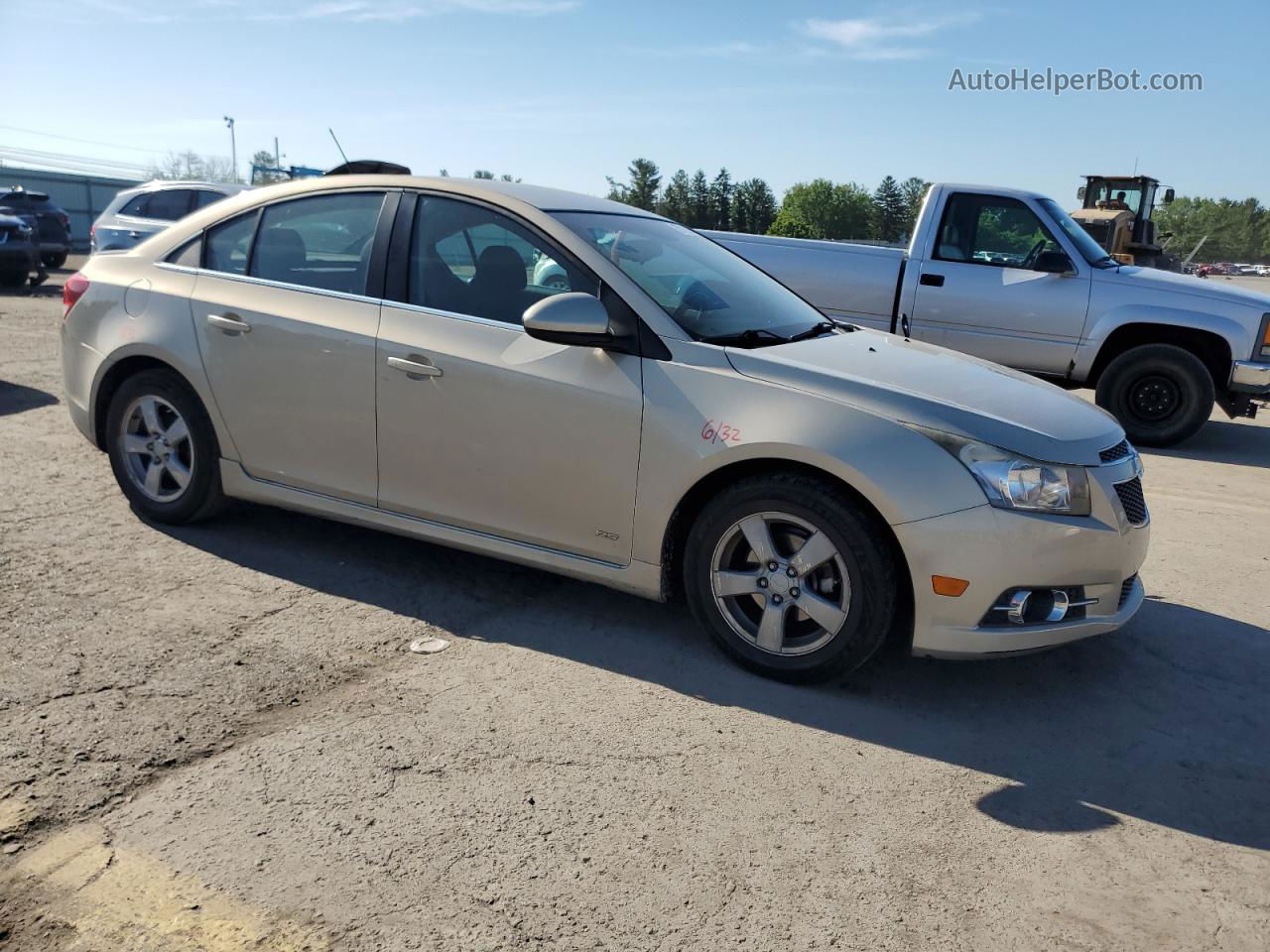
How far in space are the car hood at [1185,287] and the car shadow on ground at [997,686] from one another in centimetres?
522

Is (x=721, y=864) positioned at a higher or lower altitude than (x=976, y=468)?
lower

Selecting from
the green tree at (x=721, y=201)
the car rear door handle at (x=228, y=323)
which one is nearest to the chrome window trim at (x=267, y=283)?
the car rear door handle at (x=228, y=323)

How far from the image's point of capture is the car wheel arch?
367 cm

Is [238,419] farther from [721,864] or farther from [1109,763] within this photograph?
[1109,763]

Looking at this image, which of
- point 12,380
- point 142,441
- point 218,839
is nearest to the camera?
point 218,839

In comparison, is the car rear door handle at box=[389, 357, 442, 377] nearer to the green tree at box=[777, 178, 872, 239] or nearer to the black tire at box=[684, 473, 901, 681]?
the black tire at box=[684, 473, 901, 681]

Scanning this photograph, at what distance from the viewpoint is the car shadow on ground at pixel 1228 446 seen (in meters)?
9.03

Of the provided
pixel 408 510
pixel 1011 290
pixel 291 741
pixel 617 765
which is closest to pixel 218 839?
pixel 291 741

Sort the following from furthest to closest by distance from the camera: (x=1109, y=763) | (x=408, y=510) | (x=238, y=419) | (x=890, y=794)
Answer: (x=238, y=419) < (x=408, y=510) < (x=1109, y=763) < (x=890, y=794)

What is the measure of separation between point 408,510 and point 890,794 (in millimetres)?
2269

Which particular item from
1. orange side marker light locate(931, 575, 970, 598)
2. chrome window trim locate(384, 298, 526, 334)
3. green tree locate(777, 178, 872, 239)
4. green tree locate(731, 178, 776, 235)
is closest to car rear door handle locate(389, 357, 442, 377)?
chrome window trim locate(384, 298, 526, 334)

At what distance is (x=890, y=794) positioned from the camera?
3.17 m

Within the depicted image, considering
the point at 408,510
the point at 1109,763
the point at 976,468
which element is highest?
the point at 976,468

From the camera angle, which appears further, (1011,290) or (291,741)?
(1011,290)
